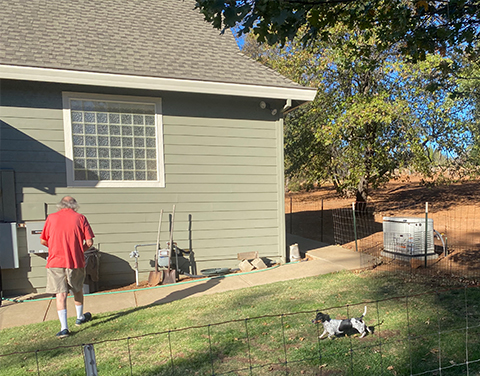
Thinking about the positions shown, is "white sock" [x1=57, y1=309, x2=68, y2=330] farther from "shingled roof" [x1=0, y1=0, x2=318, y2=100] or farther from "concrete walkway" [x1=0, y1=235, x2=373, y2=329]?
"shingled roof" [x1=0, y1=0, x2=318, y2=100]

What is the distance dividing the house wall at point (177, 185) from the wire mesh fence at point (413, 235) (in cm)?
221

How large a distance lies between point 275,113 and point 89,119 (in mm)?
3566

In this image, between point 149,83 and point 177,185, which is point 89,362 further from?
point 149,83

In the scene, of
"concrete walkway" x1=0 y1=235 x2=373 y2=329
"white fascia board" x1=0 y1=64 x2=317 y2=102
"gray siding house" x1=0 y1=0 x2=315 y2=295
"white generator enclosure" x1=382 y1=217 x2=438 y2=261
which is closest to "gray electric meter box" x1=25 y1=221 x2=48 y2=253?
"gray siding house" x1=0 y1=0 x2=315 y2=295

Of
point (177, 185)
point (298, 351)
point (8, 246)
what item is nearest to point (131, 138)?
point (177, 185)

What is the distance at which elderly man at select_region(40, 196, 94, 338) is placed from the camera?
4.25m

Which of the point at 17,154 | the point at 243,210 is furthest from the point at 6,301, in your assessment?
the point at 243,210

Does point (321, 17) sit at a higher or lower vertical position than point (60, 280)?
higher

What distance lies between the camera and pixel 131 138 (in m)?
6.79

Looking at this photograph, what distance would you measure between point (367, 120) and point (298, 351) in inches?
309

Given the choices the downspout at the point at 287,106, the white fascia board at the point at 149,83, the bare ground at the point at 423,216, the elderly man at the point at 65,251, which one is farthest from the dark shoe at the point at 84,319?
the bare ground at the point at 423,216

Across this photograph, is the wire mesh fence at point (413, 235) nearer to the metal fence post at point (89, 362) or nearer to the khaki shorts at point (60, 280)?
the khaki shorts at point (60, 280)

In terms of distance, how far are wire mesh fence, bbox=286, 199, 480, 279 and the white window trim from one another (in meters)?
4.08

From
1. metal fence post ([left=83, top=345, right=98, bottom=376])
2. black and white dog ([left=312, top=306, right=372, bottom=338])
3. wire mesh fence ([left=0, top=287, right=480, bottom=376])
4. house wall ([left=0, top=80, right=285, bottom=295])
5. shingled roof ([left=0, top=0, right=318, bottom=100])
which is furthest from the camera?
shingled roof ([left=0, top=0, right=318, bottom=100])
